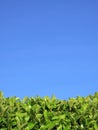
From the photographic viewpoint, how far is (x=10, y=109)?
965cm

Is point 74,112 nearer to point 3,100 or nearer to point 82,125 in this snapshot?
point 82,125

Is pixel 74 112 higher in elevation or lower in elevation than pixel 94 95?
lower

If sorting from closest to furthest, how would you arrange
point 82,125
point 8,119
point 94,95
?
point 8,119
point 82,125
point 94,95

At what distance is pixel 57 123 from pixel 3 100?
160 cm

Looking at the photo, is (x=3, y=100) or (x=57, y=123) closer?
(x=57, y=123)

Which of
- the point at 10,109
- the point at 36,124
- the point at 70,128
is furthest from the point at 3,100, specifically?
the point at 70,128

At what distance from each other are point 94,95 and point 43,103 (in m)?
2.70

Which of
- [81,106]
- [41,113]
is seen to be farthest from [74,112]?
[41,113]

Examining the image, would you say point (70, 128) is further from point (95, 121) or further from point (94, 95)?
point (94, 95)

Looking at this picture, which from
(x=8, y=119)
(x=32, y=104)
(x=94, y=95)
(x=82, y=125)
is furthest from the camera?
(x=94, y=95)

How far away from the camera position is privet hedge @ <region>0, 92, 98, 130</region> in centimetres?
934

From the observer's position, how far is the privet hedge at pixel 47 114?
934cm

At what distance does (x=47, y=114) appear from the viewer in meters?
9.63

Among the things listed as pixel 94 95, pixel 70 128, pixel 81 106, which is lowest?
pixel 70 128
